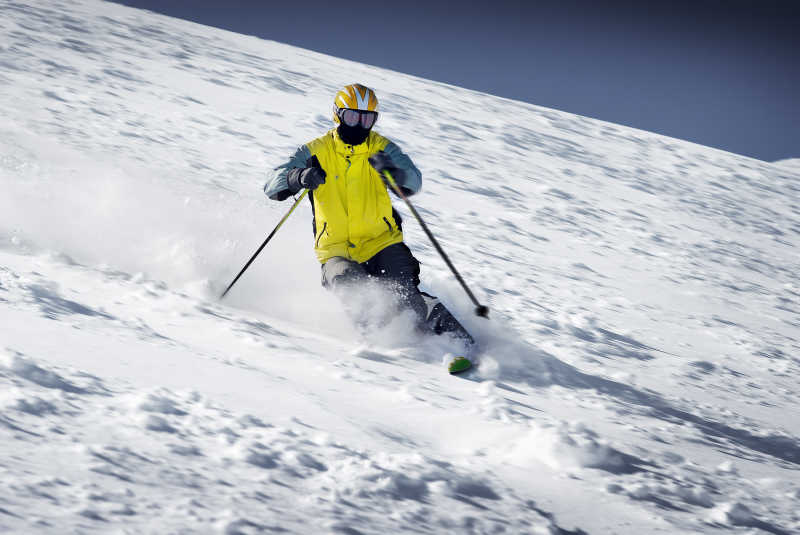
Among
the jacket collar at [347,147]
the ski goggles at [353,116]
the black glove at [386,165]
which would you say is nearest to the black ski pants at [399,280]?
the black glove at [386,165]

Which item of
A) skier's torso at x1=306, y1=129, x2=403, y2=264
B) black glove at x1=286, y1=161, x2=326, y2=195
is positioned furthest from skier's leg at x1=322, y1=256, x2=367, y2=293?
black glove at x1=286, y1=161, x2=326, y2=195

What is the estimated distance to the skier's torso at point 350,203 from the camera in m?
4.42

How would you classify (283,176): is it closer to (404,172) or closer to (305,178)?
(305,178)

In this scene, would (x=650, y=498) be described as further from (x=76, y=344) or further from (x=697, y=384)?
(x=76, y=344)

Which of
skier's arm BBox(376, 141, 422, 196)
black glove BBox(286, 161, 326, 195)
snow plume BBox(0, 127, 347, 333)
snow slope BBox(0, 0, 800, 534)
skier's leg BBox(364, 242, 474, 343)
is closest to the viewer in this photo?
snow slope BBox(0, 0, 800, 534)

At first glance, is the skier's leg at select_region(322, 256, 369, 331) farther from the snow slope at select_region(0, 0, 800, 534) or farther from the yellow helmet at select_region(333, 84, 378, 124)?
the yellow helmet at select_region(333, 84, 378, 124)

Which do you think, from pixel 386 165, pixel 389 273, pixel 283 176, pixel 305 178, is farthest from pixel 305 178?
pixel 389 273

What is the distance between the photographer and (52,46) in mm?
12469

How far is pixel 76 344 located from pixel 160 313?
2.48 feet

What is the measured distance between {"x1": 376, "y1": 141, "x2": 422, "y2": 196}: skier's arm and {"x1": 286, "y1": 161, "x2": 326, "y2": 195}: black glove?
18.7 inches

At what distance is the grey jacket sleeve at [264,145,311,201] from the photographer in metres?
4.24

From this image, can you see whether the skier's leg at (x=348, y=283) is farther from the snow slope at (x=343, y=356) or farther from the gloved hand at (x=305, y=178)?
the gloved hand at (x=305, y=178)

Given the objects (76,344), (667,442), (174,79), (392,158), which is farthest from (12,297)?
(174,79)

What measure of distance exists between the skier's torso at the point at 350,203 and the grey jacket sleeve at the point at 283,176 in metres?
0.08
